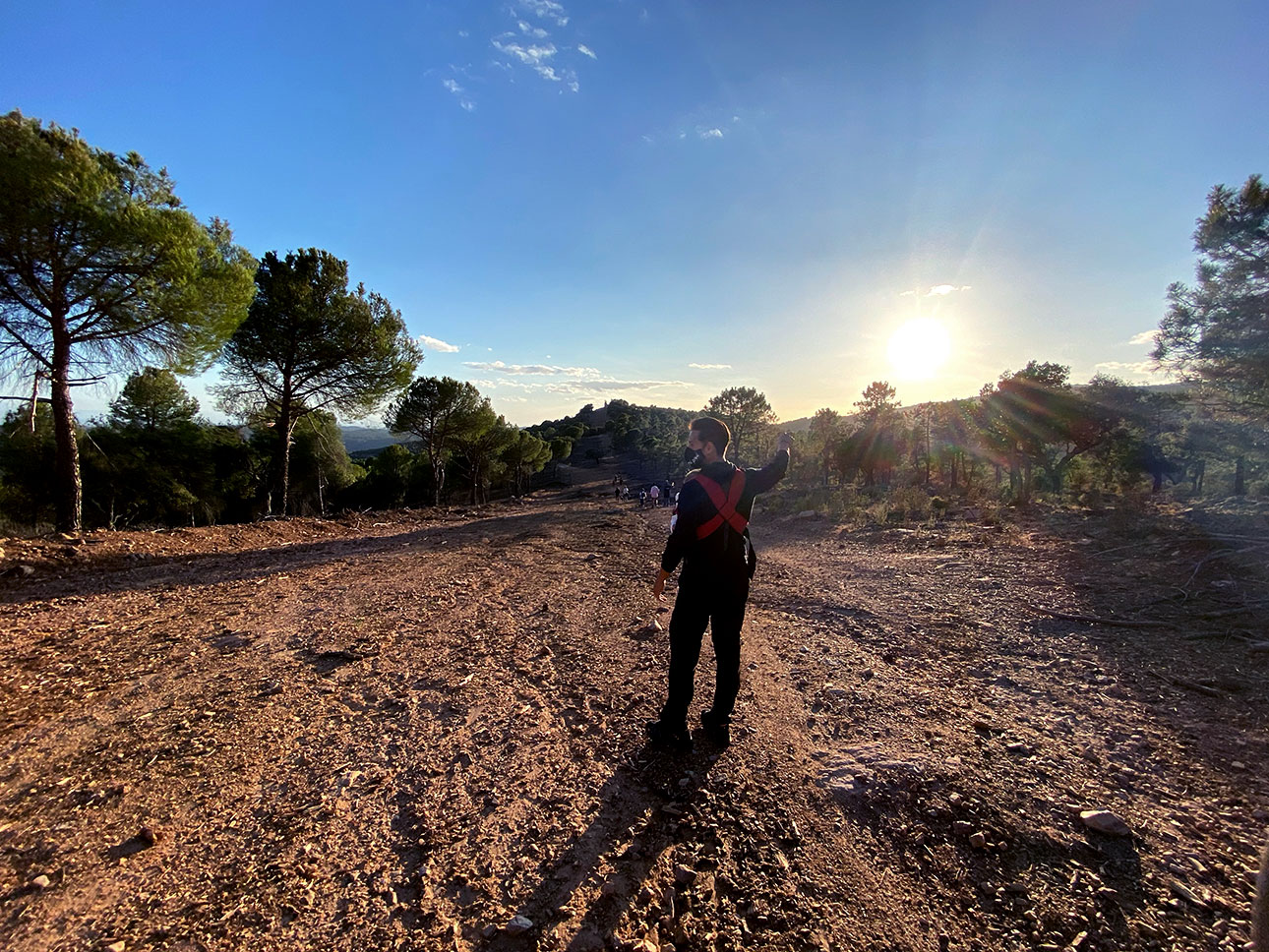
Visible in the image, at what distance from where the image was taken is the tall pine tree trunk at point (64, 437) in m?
8.12

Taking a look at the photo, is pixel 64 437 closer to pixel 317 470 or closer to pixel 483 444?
pixel 317 470

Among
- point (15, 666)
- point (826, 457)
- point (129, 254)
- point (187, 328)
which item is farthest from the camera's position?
point (826, 457)

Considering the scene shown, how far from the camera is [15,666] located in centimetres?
367

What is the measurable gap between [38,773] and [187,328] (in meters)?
9.67

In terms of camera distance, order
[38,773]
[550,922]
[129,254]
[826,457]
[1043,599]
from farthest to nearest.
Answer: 1. [826,457]
2. [129,254]
3. [1043,599]
4. [38,773]
5. [550,922]

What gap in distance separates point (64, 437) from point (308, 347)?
5768 millimetres

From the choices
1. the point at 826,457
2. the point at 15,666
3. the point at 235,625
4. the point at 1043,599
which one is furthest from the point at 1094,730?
the point at 826,457

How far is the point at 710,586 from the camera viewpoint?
2.94 meters

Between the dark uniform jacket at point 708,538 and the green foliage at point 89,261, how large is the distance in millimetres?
10615

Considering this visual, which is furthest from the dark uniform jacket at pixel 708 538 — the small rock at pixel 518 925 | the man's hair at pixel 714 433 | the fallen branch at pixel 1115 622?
the fallen branch at pixel 1115 622

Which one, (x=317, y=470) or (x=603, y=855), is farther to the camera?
(x=317, y=470)

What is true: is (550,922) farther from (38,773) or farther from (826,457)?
(826,457)

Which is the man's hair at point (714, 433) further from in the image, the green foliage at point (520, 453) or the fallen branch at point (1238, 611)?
the green foliage at point (520, 453)

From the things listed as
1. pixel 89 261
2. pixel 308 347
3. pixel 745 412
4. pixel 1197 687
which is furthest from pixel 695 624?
pixel 745 412
